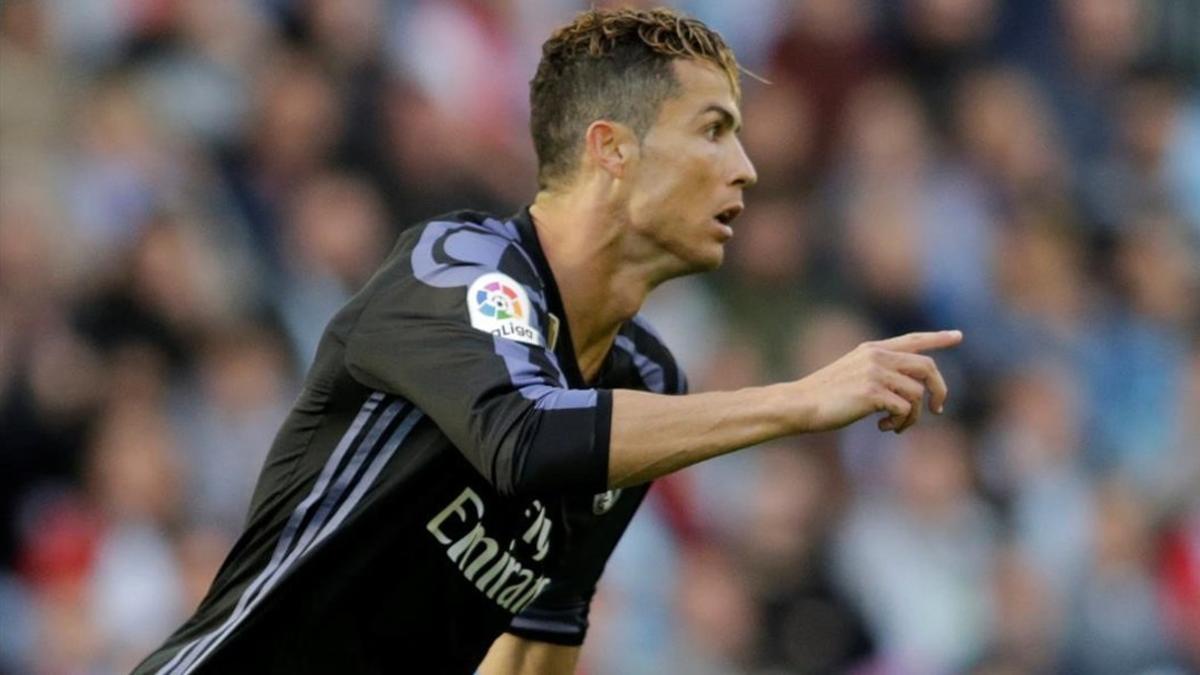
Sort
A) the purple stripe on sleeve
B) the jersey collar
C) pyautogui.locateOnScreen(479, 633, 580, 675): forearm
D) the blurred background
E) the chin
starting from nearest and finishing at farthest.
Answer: the purple stripe on sleeve → the jersey collar → the chin → pyautogui.locateOnScreen(479, 633, 580, 675): forearm → the blurred background

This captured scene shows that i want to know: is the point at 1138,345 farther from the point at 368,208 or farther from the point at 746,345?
the point at 368,208

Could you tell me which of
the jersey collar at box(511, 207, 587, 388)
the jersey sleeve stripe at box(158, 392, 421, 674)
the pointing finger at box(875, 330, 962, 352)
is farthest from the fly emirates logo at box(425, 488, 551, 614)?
the pointing finger at box(875, 330, 962, 352)

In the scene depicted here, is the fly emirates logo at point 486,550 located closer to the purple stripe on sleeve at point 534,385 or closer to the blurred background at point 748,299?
the purple stripe on sleeve at point 534,385

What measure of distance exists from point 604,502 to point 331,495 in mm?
858

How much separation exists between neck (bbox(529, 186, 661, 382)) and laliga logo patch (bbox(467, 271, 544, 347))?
0.41 meters

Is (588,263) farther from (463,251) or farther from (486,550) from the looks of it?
(486,550)

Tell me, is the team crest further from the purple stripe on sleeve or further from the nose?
the purple stripe on sleeve

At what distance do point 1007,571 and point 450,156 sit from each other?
268 cm

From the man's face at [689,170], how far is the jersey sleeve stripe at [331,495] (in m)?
0.69

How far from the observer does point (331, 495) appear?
4551mm

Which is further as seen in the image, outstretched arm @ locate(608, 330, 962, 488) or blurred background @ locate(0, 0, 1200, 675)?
blurred background @ locate(0, 0, 1200, 675)

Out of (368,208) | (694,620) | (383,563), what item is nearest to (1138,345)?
(694,620)

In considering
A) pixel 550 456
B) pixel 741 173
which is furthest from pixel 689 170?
pixel 550 456

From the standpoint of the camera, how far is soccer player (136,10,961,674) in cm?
A: 410
